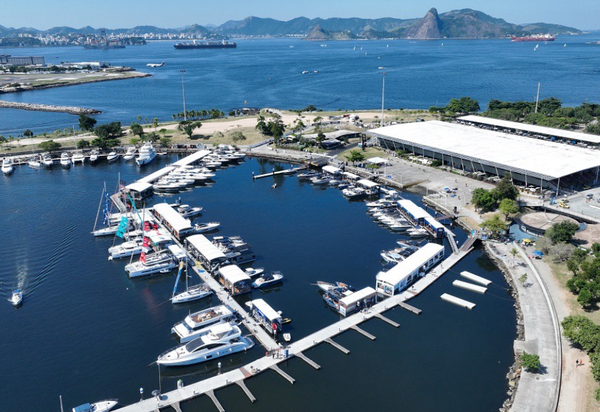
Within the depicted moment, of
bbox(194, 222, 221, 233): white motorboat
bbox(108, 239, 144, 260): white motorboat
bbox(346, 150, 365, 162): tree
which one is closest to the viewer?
bbox(108, 239, 144, 260): white motorboat

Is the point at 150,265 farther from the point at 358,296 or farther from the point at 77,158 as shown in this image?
the point at 77,158

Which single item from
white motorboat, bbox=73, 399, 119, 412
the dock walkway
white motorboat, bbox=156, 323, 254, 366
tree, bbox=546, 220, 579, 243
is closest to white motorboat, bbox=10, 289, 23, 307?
the dock walkway

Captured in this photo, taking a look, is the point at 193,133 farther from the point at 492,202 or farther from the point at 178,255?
the point at 492,202

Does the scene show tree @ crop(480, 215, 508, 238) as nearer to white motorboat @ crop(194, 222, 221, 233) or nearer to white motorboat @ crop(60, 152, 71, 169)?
white motorboat @ crop(194, 222, 221, 233)

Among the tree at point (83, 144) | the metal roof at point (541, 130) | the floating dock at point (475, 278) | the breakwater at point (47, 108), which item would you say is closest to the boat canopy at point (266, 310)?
the floating dock at point (475, 278)

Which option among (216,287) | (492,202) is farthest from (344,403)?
(492,202)

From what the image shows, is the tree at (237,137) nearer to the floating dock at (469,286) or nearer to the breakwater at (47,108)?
the floating dock at (469,286)

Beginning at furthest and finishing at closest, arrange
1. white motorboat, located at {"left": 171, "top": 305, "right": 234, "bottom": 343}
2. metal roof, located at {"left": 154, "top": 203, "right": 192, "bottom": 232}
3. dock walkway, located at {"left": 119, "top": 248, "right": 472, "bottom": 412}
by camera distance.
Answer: metal roof, located at {"left": 154, "top": 203, "right": 192, "bottom": 232} < white motorboat, located at {"left": 171, "top": 305, "right": 234, "bottom": 343} < dock walkway, located at {"left": 119, "top": 248, "right": 472, "bottom": 412}
